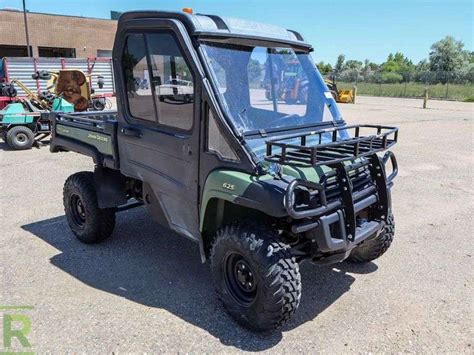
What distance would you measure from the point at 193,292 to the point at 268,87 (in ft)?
6.25

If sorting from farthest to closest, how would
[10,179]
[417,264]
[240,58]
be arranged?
[10,179], [417,264], [240,58]

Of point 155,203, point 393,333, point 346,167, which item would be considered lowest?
point 393,333

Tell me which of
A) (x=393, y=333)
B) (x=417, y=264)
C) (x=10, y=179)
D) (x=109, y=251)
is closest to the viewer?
(x=393, y=333)

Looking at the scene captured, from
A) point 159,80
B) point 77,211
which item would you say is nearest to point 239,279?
point 159,80

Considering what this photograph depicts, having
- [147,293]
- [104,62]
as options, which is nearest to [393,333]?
[147,293]

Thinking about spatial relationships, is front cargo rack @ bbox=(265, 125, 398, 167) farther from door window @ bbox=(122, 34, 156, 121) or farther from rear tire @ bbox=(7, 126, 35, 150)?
rear tire @ bbox=(7, 126, 35, 150)

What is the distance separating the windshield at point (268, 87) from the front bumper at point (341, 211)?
67cm

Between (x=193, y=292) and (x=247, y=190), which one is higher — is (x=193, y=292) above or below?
below

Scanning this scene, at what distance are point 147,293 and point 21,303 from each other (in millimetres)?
1027

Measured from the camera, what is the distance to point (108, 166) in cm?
434

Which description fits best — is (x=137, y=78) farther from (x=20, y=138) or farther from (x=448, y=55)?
(x=448, y=55)

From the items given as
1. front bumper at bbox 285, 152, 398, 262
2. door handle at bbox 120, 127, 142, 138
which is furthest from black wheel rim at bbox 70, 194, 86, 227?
front bumper at bbox 285, 152, 398, 262

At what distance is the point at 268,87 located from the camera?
3725 mm

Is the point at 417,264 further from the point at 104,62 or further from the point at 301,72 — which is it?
the point at 104,62
